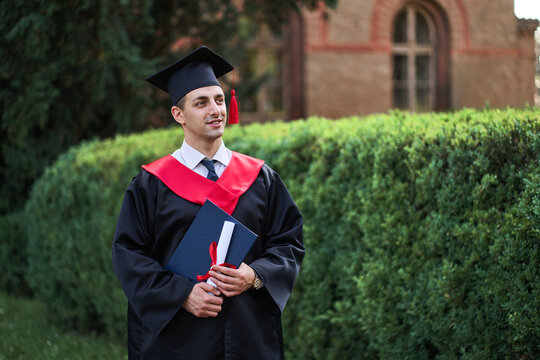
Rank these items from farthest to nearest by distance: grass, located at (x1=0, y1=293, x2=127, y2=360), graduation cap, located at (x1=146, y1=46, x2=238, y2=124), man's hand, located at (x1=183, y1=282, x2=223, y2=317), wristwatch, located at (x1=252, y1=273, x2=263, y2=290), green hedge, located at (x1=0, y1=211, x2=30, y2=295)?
1. green hedge, located at (x1=0, y1=211, x2=30, y2=295)
2. grass, located at (x1=0, y1=293, x2=127, y2=360)
3. graduation cap, located at (x1=146, y1=46, x2=238, y2=124)
4. wristwatch, located at (x1=252, y1=273, x2=263, y2=290)
5. man's hand, located at (x1=183, y1=282, x2=223, y2=317)

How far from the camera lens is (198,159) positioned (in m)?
2.63

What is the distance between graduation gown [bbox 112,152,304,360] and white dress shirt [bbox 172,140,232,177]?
0.03 metres

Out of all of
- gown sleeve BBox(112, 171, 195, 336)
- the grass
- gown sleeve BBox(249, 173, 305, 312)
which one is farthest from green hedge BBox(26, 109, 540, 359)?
the grass

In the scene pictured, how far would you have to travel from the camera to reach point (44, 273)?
6.95m

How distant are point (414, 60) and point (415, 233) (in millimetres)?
11932

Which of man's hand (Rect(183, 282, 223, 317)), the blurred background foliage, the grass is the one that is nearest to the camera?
man's hand (Rect(183, 282, 223, 317))

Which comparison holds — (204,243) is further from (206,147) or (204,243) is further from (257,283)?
(206,147)

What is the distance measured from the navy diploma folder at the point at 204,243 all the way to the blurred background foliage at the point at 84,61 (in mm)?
4906

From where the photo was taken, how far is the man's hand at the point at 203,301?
2393 mm

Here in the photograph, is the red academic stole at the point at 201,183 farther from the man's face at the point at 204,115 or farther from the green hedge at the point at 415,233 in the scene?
the green hedge at the point at 415,233

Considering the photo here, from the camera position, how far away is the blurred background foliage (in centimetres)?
706

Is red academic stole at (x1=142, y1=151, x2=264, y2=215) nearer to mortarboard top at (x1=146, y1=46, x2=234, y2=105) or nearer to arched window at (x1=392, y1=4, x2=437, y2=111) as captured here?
mortarboard top at (x1=146, y1=46, x2=234, y2=105)

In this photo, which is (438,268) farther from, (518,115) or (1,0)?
(1,0)

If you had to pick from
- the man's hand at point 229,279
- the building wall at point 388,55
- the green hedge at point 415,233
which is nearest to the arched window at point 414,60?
the building wall at point 388,55
